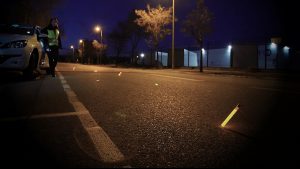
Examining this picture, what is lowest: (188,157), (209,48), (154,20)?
(188,157)

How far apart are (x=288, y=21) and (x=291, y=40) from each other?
29.5ft

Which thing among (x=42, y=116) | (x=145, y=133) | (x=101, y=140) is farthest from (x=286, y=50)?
(x=101, y=140)

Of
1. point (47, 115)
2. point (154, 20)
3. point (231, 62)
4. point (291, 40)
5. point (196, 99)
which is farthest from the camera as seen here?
point (154, 20)

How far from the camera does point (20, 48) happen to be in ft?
37.2

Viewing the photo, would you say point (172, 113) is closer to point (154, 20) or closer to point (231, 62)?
point (231, 62)

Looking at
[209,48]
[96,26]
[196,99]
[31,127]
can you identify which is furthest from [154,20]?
[31,127]

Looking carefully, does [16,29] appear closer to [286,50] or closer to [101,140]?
[101,140]

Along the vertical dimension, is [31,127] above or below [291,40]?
below

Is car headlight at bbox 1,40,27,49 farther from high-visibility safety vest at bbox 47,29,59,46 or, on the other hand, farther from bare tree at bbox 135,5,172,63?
bare tree at bbox 135,5,172,63

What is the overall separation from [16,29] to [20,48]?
151 centimetres

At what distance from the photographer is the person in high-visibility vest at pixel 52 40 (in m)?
13.1

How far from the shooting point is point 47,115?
5.77m

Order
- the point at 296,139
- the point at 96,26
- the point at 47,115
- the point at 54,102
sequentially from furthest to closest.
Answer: the point at 96,26
the point at 54,102
the point at 47,115
the point at 296,139

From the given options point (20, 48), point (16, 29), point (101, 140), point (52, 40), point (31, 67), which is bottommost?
point (101, 140)
